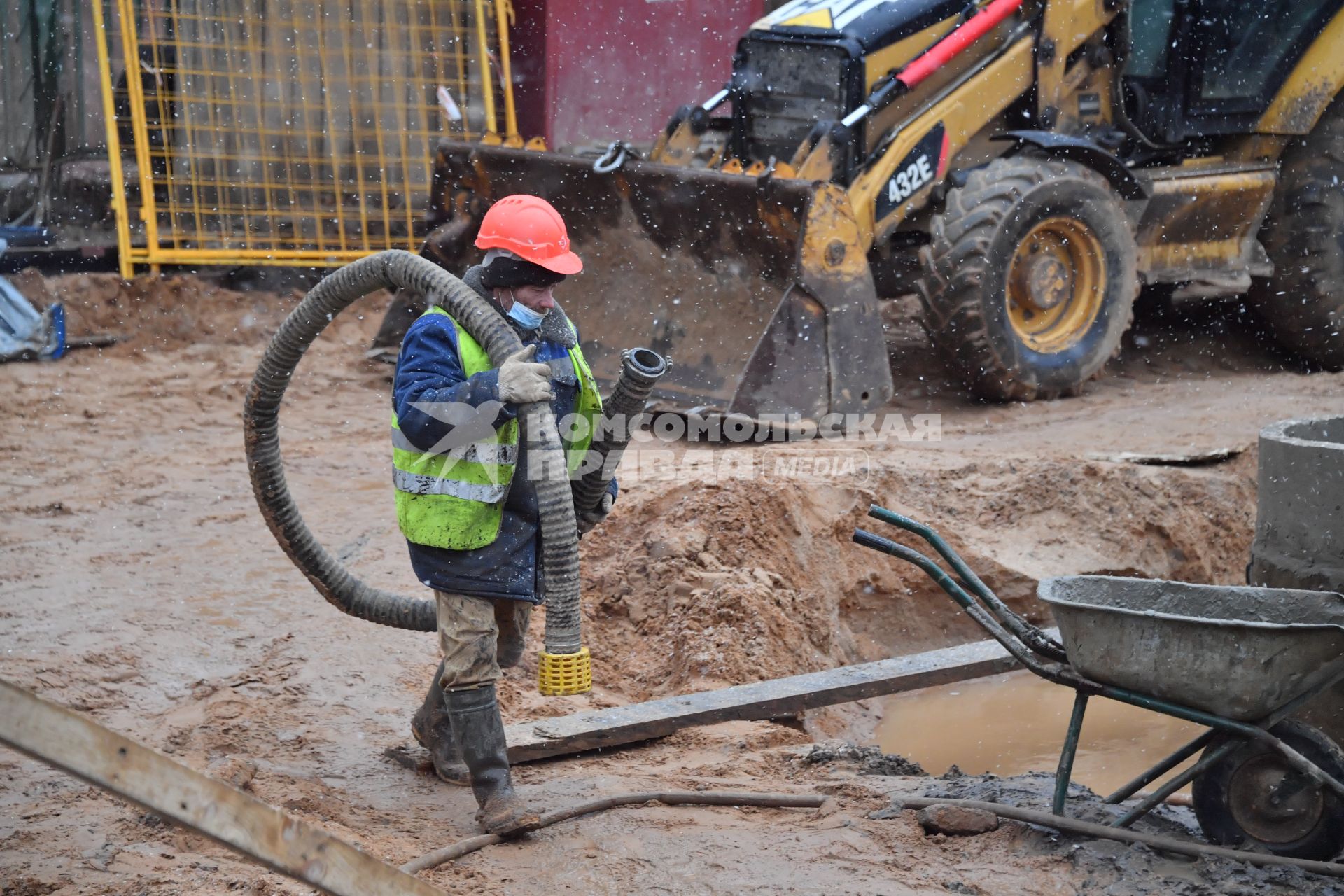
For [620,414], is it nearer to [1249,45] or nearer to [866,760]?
[866,760]

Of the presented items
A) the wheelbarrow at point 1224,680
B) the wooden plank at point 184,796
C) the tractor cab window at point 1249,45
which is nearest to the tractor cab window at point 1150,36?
the tractor cab window at point 1249,45

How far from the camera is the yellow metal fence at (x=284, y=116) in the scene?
10516 millimetres

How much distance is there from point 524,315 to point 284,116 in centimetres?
769

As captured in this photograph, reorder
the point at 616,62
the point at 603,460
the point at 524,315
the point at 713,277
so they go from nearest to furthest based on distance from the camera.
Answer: the point at 524,315 → the point at 603,460 → the point at 713,277 → the point at 616,62

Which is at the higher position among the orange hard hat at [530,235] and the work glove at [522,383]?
the orange hard hat at [530,235]

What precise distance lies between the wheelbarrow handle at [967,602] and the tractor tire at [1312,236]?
23.3 ft

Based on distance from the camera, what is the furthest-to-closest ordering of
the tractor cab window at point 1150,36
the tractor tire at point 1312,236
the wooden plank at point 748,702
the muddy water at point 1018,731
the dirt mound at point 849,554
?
1. the tractor tire at point 1312,236
2. the tractor cab window at point 1150,36
3. the dirt mound at point 849,554
4. the muddy water at point 1018,731
5. the wooden plank at point 748,702

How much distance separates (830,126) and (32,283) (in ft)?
20.0

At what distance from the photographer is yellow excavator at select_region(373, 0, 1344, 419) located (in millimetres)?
7820

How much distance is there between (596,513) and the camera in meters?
4.33

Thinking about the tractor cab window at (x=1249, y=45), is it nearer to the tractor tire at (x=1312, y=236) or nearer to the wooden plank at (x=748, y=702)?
the tractor tire at (x=1312, y=236)

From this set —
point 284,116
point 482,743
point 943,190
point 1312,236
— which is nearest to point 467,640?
point 482,743

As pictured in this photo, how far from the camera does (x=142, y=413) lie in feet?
28.3

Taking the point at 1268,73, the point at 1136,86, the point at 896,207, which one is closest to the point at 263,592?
the point at 896,207
